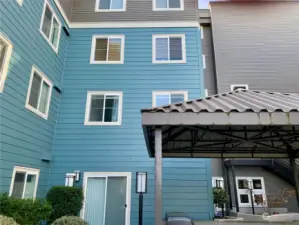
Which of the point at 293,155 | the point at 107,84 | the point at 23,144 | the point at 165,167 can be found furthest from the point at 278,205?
the point at 23,144

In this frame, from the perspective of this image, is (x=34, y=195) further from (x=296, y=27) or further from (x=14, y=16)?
(x=296, y=27)

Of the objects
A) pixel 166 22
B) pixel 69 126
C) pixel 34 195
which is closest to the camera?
pixel 34 195

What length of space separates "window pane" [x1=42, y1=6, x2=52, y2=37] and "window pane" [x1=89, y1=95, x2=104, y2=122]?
2780mm

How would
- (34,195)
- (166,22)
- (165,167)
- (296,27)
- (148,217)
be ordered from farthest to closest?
(296,27) → (166,22) → (165,167) → (148,217) → (34,195)

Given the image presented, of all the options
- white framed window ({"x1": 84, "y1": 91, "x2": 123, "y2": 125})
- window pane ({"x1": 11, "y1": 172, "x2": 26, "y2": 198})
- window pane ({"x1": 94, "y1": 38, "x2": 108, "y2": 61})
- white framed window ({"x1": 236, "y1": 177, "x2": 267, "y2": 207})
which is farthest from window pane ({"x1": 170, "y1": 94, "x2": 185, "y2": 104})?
white framed window ({"x1": 236, "y1": 177, "x2": 267, "y2": 207})

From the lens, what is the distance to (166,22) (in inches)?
380

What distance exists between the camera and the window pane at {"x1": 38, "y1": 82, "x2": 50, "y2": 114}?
7.19 metres

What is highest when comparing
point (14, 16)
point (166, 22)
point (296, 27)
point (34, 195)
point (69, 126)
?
point (296, 27)

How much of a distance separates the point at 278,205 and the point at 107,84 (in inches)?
391

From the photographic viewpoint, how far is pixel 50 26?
795 cm

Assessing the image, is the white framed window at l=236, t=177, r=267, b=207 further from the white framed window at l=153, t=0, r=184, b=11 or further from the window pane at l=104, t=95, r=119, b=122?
the white framed window at l=153, t=0, r=184, b=11

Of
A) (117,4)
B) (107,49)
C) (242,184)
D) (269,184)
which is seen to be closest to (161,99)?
(107,49)

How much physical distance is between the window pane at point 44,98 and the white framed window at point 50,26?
1600 mm

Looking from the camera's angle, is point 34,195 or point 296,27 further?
point 296,27
